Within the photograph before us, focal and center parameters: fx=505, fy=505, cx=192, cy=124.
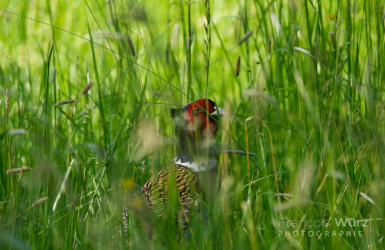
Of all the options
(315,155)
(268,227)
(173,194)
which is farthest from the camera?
(315,155)

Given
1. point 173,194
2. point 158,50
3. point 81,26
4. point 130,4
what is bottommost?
point 173,194

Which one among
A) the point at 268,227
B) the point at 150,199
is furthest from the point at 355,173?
the point at 150,199

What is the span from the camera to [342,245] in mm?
1861

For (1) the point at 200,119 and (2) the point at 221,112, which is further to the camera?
(1) the point at 200,119

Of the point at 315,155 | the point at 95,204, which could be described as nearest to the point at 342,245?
the point at 315,155

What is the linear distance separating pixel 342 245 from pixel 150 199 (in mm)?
1059

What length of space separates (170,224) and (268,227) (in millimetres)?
532

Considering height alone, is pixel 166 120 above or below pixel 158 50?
below

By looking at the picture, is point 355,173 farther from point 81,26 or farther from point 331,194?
point 81,26

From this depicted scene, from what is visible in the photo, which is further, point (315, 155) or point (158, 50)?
point (315, 155)

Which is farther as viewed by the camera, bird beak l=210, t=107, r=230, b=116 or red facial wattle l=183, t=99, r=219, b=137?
red facial wattle l=183, t=99, r=219, b=137

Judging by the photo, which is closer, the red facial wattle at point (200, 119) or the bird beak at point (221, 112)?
the bird beak at point (221, 112)

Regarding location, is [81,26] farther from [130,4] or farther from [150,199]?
[130,4]

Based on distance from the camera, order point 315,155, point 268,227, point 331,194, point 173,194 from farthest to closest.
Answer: point 315,155 → point 268,227 → point 331,194 → point 173,194
